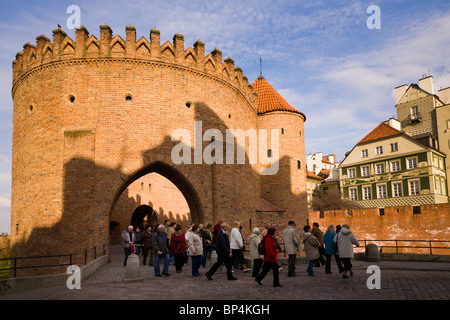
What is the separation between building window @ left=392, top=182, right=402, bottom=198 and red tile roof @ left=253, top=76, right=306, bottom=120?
55.5ft

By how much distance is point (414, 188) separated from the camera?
34.8m

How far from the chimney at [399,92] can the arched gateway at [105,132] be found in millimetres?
31806

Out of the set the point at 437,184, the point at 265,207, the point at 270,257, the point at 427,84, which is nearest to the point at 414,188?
the point at 437,184

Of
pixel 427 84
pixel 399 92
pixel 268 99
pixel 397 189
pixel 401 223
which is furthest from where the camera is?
pixel 399 92

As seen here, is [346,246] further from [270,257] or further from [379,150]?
[379,150]

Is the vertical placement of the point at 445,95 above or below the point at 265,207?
above

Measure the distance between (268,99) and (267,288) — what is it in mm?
17780

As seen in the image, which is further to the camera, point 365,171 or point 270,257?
point 365,171

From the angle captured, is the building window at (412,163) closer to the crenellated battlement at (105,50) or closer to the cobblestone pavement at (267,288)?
the crenellated battlement at (105,50)

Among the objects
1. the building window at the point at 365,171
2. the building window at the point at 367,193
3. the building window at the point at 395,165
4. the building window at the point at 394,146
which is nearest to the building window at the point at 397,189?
the building window at the point at 395,165

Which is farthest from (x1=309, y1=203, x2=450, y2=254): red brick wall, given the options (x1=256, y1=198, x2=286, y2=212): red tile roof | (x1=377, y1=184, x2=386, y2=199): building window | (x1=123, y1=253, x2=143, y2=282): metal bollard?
(x1=123, y1=253, x2=143, y2=282): metal bollard

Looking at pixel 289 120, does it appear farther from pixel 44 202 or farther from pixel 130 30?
pixel 44 202
